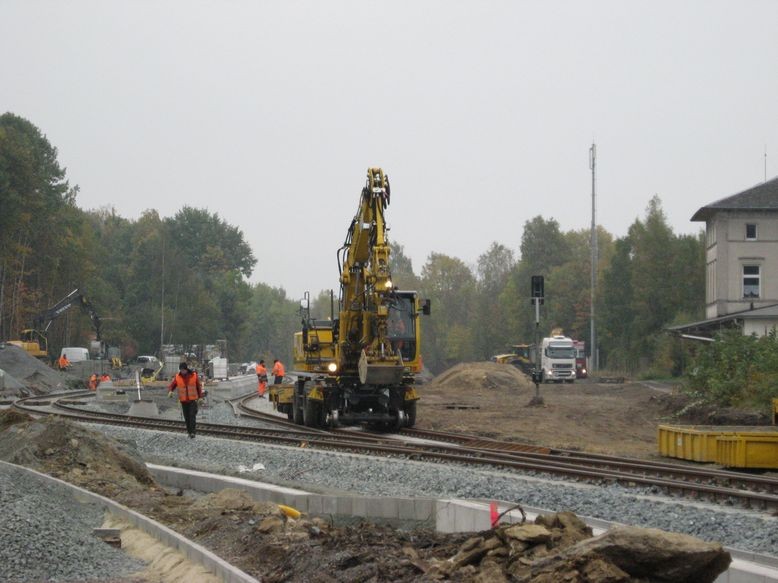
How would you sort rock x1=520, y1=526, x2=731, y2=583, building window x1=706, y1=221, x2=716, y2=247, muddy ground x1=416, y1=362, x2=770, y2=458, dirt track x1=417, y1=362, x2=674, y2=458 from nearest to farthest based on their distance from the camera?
rock x1=520, y1=526, x2=731, y2=583
dirt track x1=417, y1=362, x2=674, y2=458
muddy ground x1=416, y1=362, x2=770, y2=458
building window x1=706, y1=221, x2=716, y2=247

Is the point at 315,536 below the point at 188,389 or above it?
below

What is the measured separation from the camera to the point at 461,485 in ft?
51.8

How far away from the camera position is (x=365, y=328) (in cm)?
2688

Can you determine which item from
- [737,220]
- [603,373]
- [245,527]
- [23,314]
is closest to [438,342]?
[603,373]

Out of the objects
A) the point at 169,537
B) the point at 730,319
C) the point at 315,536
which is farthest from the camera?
the point at 730,319

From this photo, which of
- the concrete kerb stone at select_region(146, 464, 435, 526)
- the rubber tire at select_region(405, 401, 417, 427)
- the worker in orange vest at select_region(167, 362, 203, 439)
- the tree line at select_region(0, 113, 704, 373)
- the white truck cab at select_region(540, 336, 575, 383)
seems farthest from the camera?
the tree line at select_region(0, 113, 704, 373)

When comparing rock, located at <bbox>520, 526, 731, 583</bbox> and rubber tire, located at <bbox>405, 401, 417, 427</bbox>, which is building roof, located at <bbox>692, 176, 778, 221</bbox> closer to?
rubber tire, located at <bbox>405, 401, 417, 427</bbox>

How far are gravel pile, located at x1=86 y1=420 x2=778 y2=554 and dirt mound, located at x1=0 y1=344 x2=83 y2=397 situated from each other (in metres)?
35.5

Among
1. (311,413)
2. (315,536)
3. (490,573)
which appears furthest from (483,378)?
(490,573)

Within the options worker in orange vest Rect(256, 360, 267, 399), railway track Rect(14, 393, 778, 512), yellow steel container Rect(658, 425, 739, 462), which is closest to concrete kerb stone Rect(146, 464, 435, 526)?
railway track Rect(14, 393, 778, 512)

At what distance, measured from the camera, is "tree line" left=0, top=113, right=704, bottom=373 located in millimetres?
87562

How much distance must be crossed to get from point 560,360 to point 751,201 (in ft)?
55.1

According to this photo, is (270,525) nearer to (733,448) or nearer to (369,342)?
(733,448)

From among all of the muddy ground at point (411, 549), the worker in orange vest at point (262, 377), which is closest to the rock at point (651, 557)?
the muddy ground at point (411, 549)
